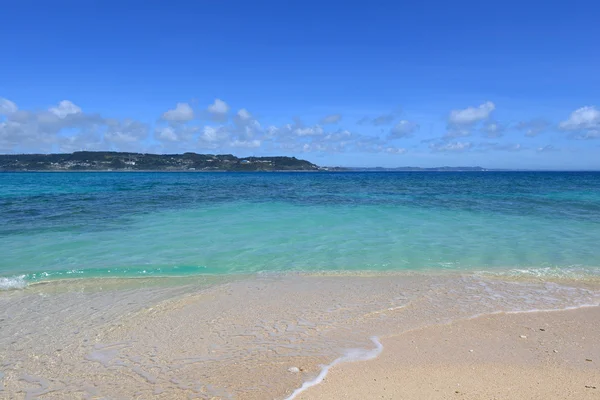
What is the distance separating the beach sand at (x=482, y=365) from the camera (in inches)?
146

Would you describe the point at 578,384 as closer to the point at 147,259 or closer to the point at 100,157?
the point at 147,259

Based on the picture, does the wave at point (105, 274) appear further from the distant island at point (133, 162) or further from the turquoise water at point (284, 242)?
the distant island at point (133, 162)

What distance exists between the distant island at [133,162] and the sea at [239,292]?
372 ft

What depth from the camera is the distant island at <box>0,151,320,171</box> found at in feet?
375

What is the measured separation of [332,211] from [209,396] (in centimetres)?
1557

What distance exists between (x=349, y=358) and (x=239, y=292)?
3.05 metres

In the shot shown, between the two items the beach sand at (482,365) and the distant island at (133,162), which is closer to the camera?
the beach sand at (482,365)

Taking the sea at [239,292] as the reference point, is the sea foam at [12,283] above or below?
below

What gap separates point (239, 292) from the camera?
7.00m

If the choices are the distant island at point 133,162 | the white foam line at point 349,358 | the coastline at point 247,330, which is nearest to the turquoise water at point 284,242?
the coastline at point 247,330

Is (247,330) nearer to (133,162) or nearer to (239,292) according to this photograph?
(239,292)

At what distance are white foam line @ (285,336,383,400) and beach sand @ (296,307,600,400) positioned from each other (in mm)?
63

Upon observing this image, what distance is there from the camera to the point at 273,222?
15320 mm

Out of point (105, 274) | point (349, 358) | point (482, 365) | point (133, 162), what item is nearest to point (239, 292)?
point (349, 358)
